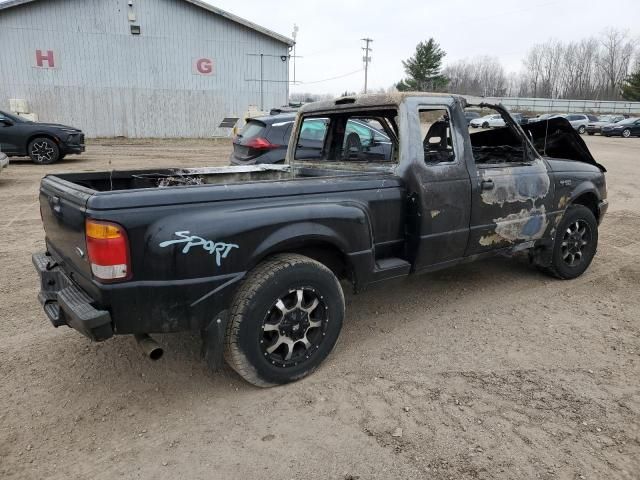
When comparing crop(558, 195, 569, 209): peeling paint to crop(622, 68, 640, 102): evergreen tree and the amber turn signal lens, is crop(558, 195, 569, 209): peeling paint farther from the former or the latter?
crop(622, 68, 640, 102): evergreen tree

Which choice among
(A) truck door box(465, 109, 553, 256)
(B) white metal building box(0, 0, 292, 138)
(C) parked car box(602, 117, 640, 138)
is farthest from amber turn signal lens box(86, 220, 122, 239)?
(C) parked car box(602, 117, 640, 138)

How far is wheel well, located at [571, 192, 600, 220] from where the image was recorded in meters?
5.10

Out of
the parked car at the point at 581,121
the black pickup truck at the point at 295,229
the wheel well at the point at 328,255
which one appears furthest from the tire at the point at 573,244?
the parked car at the point at 581,121

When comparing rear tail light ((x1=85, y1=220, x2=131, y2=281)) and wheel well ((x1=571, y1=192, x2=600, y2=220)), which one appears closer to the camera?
rear tail light ((x1=85, y1=220, x2=131, y2=281))

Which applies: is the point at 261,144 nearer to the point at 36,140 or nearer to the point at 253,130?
the point at 253,130

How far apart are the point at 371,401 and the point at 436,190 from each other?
1619 mm

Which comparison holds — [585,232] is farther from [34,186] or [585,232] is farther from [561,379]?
[34,186]

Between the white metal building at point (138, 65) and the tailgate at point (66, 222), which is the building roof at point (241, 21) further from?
the tailgate at point (66, 222)

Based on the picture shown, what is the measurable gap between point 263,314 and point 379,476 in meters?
1.08

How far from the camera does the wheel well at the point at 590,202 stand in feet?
16.7

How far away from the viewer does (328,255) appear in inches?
137

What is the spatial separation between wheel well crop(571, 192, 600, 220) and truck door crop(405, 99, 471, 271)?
1.82 meters

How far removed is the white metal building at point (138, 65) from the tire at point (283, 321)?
2341 centimetres

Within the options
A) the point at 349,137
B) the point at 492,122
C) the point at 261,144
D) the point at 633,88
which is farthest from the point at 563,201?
the point at 633,88
